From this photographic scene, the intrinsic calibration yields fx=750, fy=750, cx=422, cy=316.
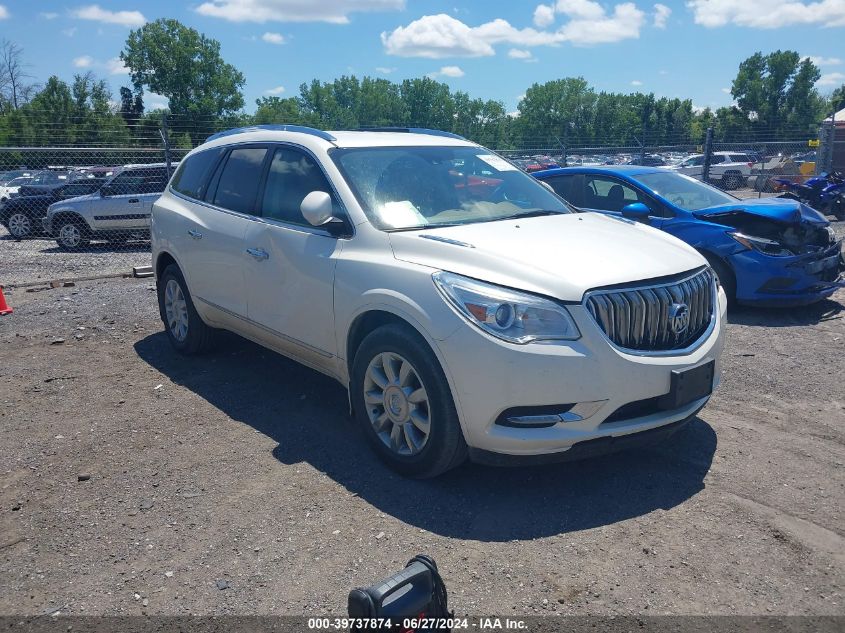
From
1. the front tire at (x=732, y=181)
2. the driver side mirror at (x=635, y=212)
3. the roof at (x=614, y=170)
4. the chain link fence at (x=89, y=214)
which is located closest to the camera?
the driver side mirror at (x=635, y=212)

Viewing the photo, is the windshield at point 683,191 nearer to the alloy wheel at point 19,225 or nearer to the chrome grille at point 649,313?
the chrome grille at point 649,313

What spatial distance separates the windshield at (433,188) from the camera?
4484mm

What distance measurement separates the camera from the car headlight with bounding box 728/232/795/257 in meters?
7.51

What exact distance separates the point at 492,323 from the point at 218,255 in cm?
268

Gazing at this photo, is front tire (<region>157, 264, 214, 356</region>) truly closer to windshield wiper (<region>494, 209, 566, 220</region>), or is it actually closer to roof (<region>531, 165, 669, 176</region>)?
windshield wiper (<region>494, 209, 566, 220</region>)

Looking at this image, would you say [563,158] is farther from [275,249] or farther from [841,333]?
[275,249]

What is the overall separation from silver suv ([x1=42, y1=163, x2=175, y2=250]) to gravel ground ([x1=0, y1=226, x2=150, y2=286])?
0.37 m

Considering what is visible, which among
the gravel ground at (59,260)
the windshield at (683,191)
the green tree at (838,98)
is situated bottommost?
the gravel ground at (59,260)

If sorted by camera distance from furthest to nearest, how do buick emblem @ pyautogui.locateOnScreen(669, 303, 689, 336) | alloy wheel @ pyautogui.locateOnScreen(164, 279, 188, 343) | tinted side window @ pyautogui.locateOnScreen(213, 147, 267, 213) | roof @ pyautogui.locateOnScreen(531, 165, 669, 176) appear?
roof @ pyautogui.locateOnScreen(531, 165, 669, 176)
alloy wheel @ pyautogui.locateOnScreen(164, 279, 188, 343)
tinted side window @ pyautogui.locateOnScreen(213, 147, 267, 213)
buick emblem @ pyautogui.locateOnScreen(669, 303, 689, 336)

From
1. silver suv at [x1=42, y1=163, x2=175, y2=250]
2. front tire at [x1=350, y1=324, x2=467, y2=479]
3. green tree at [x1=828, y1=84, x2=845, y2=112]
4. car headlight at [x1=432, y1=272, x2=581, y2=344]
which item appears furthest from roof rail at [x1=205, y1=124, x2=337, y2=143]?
green tree at [x1=828, y1=84, x2=845, y2=112]

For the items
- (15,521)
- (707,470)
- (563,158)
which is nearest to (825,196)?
(563,158)

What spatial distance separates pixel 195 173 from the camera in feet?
20.3

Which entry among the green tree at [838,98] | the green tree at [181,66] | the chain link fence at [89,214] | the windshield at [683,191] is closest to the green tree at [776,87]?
the green tree at [838,98]

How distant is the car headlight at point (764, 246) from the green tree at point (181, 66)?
78013mm
